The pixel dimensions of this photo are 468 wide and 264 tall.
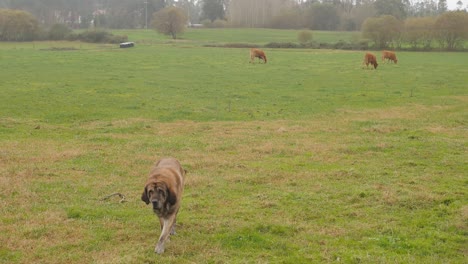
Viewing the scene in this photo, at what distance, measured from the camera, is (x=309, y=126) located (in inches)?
799

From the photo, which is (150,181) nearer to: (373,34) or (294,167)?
(294,167)

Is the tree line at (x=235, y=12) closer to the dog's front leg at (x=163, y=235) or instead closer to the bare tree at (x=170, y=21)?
the bare tree at (x=170, y=21)

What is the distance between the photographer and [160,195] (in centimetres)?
797

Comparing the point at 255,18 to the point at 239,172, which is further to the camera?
the point at 255,18

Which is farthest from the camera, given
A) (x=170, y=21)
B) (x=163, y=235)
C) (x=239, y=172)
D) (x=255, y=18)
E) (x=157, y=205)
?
(x=255, y=18)

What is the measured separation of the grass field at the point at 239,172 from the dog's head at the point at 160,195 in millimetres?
815

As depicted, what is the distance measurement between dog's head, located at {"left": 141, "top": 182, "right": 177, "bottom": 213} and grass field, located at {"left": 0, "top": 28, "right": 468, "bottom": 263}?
32.1 inches

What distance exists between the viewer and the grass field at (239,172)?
859 centimetres

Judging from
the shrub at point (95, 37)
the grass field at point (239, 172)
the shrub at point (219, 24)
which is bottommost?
the grass field at point (239, 172)

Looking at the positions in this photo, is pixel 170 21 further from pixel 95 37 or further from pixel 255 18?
pixel 255 18

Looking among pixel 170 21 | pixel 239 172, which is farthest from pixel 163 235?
pixel 170 21

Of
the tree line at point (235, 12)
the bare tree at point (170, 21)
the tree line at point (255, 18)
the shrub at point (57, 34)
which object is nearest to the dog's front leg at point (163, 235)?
the tree line at point (255, 18)

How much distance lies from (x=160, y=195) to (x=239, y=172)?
559cm

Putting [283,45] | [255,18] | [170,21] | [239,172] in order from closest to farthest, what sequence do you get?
[239,172] < [283,45] < [170,21] < [255,18]
